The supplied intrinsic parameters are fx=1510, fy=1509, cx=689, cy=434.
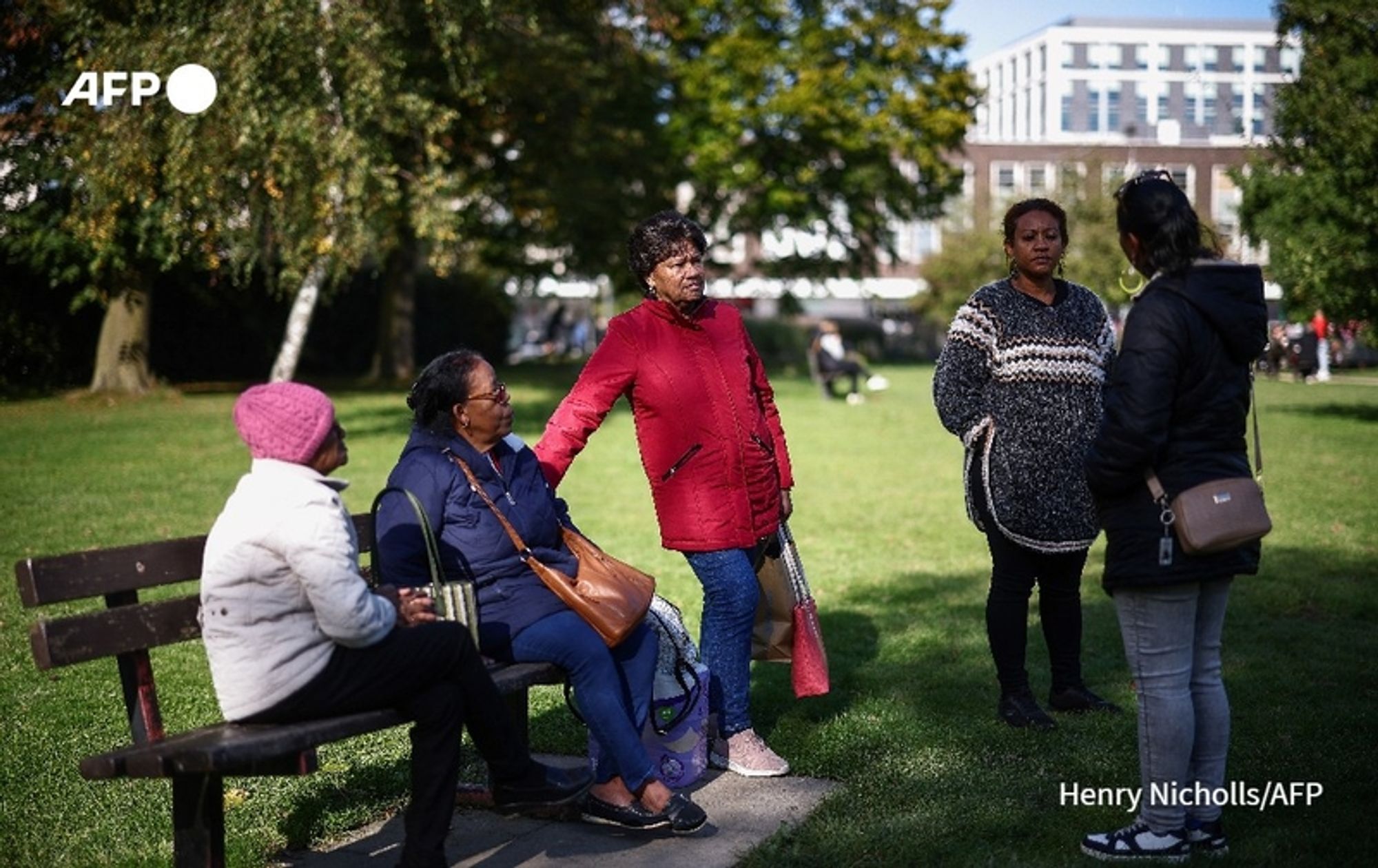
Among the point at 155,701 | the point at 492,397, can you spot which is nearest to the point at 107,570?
the point at 155,701

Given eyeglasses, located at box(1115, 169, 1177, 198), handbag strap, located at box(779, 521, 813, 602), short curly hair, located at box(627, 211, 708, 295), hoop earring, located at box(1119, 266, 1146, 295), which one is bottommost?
handbag strap, located at box(779, 521, 813, 602)

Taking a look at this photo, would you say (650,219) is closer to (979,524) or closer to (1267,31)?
(979,524)

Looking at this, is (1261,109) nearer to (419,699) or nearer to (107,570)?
(419,699)

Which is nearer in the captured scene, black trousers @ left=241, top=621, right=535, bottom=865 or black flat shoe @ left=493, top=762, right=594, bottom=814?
black trousers @ left=241, top=621, right=535, bottom=865

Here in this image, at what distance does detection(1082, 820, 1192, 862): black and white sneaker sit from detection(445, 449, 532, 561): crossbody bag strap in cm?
198

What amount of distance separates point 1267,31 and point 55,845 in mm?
27579

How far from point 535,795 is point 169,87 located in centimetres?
1532

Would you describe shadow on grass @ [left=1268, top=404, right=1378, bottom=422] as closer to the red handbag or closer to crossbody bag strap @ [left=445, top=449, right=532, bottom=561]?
the red handbag

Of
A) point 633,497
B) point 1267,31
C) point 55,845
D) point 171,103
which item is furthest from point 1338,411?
point 55,845

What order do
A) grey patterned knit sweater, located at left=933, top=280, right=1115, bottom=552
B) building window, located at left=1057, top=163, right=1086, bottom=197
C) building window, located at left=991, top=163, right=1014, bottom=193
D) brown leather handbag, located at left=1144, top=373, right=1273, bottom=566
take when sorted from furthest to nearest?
1. building window, located at left=991, top=163, right=1014, bottom=193
2. building window, located at left=1057, top=163, right=1086, bottom=197
3. grey patterned knit sweater, located at left=933, top=280, right=1115, bottom=552
4. brown leather handbag, located at left=1144, top=373, right=1273, bottom=566

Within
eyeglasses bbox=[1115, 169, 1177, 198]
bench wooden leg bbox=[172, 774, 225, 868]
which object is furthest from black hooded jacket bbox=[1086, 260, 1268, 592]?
bench wooden leg bbox=[172, 774, 225, 868]

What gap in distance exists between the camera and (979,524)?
601cm

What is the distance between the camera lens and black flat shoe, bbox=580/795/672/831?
4.75 m

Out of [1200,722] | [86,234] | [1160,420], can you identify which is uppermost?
[86,234]
